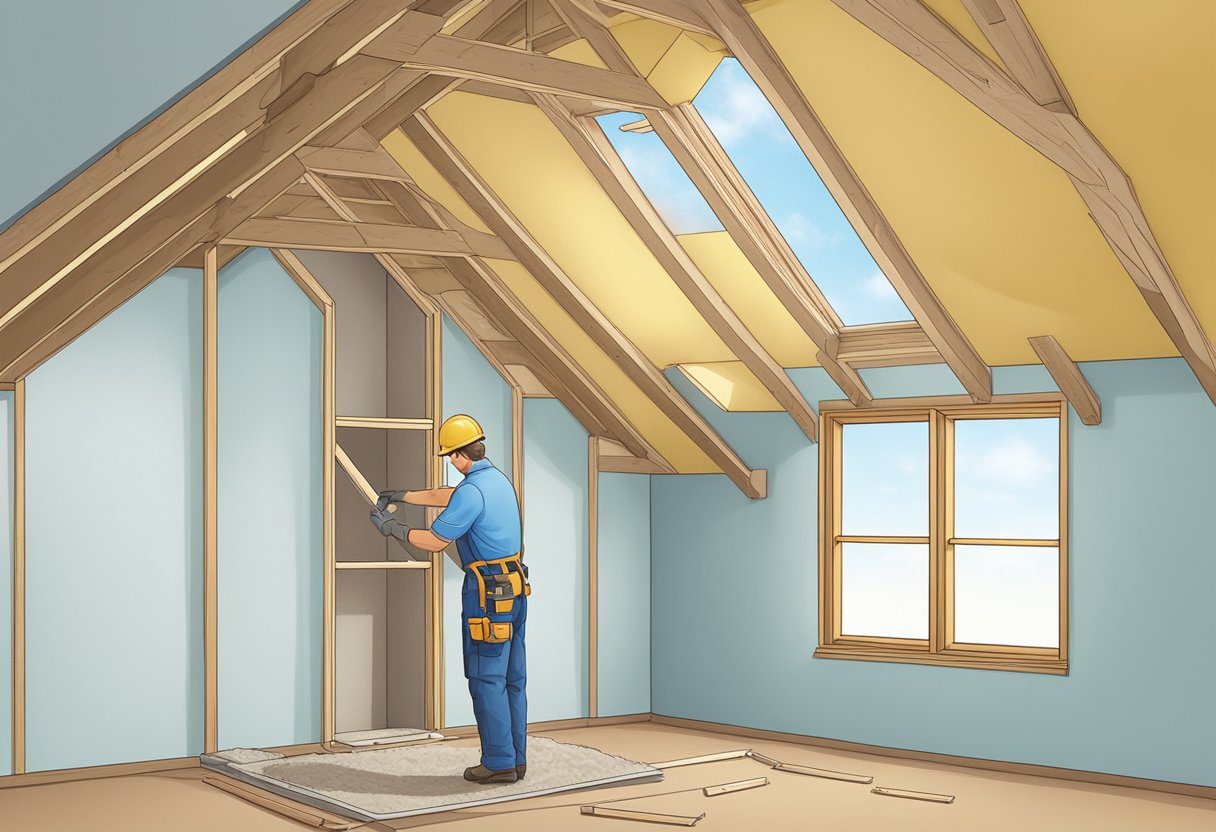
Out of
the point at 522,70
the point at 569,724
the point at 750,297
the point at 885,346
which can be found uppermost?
the point at 522,70

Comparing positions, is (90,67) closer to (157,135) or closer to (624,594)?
(157,135)

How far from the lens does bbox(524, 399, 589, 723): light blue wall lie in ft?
25.3

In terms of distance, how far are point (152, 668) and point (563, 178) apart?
302 cm

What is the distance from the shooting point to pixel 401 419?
743 cm

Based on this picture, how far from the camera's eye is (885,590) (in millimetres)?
7148

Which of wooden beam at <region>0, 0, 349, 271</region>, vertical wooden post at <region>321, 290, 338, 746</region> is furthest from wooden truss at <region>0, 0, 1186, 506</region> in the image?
vertical wooden post at <region>321, 290, 338, 746</region>

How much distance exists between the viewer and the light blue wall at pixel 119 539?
6211mm

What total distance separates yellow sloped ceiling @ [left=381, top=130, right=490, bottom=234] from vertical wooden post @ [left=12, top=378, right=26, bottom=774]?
2.05 m

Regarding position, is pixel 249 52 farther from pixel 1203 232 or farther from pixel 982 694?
pixel 982 694

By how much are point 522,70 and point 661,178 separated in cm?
126

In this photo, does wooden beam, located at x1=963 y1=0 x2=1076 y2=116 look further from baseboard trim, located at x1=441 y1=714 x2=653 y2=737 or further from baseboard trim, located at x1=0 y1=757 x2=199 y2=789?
baseboard trim, located at x1=0 y1=757 x2=199 y2=789

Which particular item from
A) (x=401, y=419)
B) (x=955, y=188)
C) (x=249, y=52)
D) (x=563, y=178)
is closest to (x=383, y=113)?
(x=563, y=178)

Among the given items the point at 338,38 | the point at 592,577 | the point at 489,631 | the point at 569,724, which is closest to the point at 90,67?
the point at 338,38

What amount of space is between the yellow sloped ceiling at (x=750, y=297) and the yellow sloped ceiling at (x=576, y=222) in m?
0.22
